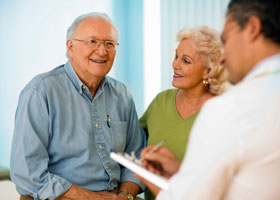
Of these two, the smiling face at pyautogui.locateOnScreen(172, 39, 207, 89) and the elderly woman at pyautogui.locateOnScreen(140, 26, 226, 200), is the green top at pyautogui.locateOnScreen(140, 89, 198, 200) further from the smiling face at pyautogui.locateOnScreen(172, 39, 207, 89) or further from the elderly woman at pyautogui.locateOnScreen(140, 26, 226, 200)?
the smiling face at pyautogui.locateOnScreen(172, 39, 207, 89)

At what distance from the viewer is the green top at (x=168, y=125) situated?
1973 millimetres

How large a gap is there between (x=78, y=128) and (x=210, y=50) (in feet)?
2.65

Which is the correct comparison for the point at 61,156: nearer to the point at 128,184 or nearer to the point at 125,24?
the point at 128,184

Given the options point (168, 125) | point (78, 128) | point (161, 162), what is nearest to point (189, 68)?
point (168, 125)

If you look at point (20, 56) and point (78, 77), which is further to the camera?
point (20, 56)

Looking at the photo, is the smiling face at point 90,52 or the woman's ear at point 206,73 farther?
the woman's ear at point 206,73

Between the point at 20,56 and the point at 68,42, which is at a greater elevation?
the point at 68,42

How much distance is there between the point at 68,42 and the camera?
6.61 ft

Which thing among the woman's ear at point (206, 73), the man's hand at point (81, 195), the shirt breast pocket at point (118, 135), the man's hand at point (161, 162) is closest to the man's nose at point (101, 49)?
the shirt breast pocket at point (118, 135)

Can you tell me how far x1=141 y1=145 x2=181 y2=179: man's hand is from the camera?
1177mm

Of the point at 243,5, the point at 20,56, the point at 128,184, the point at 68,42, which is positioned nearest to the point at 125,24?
the point at 20,56

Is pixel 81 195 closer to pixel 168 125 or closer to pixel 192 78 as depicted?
pixel 168 125

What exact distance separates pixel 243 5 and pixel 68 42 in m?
1.20

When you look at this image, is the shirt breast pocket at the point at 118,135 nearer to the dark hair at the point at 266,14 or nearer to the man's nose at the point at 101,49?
the man's nose at the point at 101,49
